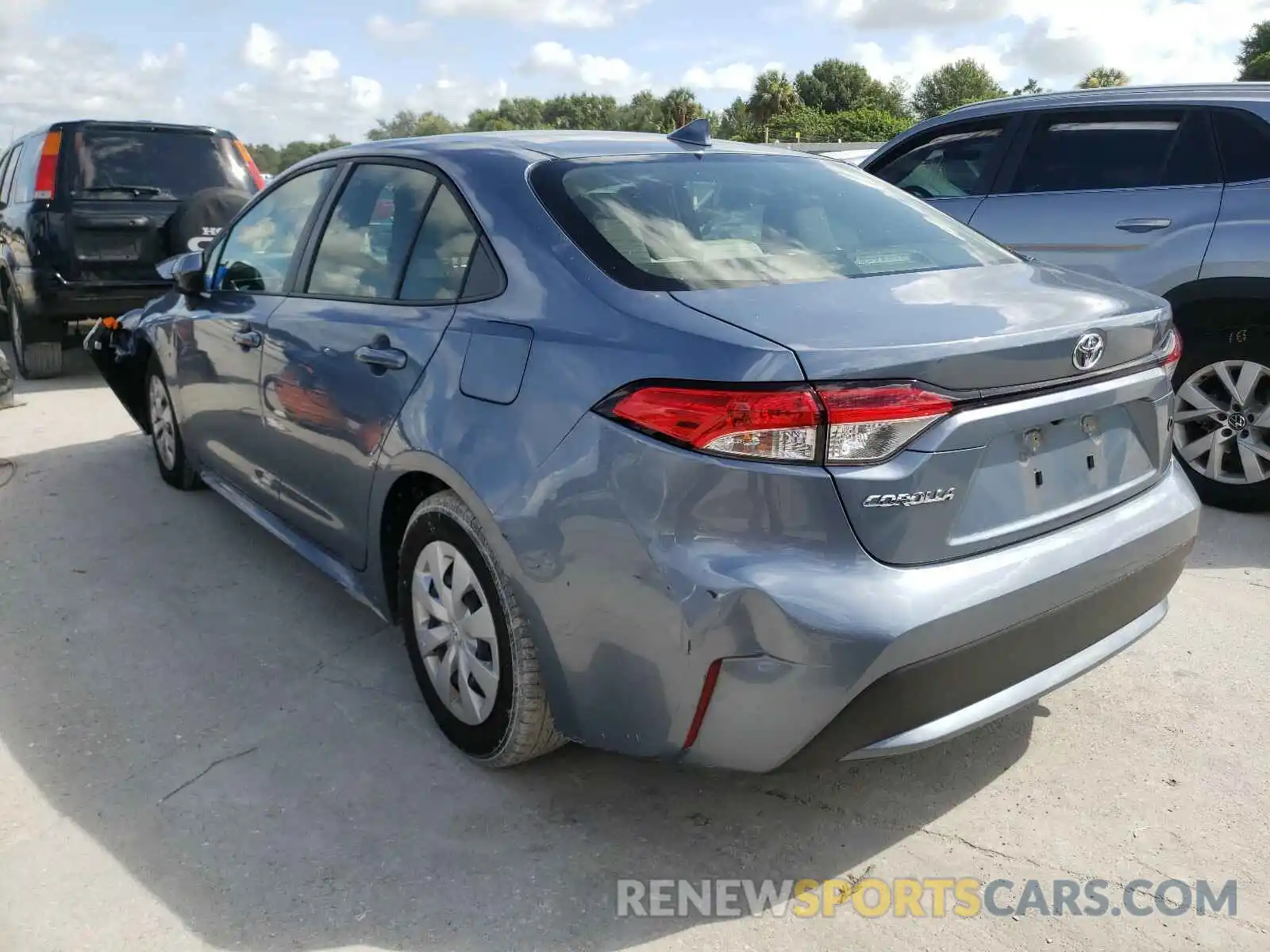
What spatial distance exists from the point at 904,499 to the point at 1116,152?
366 cm

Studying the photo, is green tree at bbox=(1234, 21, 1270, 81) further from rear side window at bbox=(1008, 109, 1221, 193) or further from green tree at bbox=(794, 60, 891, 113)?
rear side window at bbox=(1008, 109, 1221, 193)

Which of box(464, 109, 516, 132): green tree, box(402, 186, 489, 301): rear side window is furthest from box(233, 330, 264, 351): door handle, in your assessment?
box(464, 109, 516, 132): green tree

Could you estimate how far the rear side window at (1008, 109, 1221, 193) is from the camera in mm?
4664

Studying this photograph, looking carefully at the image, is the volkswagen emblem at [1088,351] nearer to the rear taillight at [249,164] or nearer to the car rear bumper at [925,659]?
the car rear bumper at [925,659]

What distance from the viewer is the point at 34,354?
8.00 meters

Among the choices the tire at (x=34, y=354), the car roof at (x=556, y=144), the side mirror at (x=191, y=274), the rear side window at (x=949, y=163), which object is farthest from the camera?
the tire at (x=34, y=354)

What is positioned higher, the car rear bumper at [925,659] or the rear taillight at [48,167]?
the rear taillight at [48,167]

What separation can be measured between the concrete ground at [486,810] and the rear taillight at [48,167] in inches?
200

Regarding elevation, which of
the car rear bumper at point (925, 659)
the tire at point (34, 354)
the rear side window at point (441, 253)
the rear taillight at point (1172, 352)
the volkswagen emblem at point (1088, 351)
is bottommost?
the tire at point (34, 354)

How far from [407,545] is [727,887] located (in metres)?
1.22

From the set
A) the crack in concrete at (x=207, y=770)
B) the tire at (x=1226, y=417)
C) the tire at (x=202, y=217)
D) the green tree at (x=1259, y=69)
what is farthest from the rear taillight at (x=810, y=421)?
the green tree at (x=1259, y=69)

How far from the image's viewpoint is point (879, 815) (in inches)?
103

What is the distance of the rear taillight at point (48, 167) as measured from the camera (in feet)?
25.2

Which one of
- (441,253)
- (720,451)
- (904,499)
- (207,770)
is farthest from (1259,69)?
(207,770)
